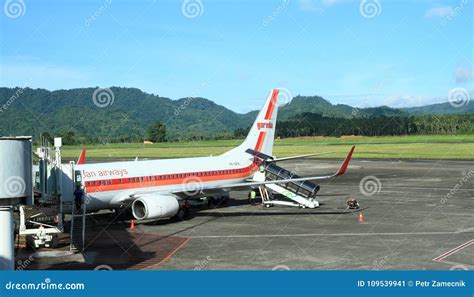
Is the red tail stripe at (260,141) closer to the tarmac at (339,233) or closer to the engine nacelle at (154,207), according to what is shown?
the tarmac at (339,233)

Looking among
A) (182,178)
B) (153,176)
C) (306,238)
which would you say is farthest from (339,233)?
(153,176)

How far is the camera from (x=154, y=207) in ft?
120

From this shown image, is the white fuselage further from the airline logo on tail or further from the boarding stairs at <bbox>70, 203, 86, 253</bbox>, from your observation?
the airline logo on tail

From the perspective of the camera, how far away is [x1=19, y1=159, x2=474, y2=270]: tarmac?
2606cm

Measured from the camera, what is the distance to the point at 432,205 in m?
45.4

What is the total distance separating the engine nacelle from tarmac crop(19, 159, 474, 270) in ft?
2.92

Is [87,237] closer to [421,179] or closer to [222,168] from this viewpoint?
[222,168]

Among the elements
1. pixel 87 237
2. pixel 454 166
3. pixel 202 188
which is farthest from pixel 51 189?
pixel 454 166

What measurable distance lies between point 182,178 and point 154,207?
19.6ft

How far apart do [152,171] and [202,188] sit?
415cm

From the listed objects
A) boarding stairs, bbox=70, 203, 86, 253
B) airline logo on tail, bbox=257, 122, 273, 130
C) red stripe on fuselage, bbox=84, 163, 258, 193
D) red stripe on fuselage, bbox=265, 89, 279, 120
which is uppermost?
red stripe on fuselage, bbox=265, 89, 279, 120

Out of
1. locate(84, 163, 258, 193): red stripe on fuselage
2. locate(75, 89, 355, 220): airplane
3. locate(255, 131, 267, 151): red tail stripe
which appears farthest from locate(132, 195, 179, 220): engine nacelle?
locate(255, 131, 267, 151): red tail stripe

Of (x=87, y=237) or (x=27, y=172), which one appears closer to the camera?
(x=27, y=172)

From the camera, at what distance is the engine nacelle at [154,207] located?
36.2 metres
